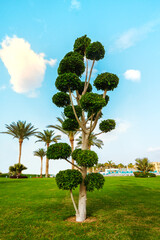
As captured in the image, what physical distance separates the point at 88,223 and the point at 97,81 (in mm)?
7040

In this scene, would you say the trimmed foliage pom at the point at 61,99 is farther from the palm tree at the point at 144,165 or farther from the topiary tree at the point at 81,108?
the palm tree at the point at 144,165

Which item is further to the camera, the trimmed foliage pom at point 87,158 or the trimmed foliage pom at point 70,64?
the trimmed foliage pom at point 70,64

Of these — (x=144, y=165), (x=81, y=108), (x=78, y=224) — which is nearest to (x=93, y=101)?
(x=81, y=108)

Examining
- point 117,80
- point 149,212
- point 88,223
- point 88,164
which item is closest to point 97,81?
point 117,80

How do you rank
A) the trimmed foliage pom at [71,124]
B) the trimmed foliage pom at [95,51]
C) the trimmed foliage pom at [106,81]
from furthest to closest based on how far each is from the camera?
the trimmed foliage pom at [95,51] → the trimmed foliage pom at [71,124] → the trimmed foliage pom at [106,81]

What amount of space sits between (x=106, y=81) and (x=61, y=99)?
271 cm

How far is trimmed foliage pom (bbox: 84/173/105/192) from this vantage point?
7305mm

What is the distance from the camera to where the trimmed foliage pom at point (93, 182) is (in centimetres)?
731

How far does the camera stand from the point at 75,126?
31.2 feet

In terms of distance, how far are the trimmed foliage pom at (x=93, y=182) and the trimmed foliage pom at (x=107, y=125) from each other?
2684 mm

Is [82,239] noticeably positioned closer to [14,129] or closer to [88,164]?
[88,164]

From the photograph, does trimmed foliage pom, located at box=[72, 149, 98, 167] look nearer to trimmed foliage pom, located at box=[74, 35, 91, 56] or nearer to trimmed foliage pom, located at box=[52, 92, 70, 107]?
trimmed foliage pom, located at box=[52, 92, 70, 107]

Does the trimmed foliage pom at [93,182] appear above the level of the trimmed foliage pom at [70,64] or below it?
below

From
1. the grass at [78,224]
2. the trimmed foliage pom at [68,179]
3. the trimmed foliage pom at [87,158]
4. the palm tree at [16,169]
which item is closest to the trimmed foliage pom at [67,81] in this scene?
the trimmed foliage pom at [87,158]
